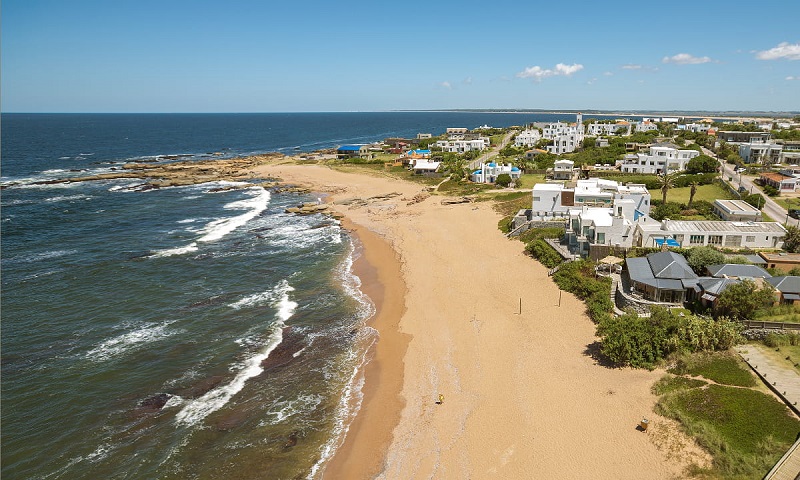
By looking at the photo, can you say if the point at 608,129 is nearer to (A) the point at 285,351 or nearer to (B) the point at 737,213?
(B) the point at 737,213

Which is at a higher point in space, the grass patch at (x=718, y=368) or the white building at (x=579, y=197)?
the white building at (x=579, y=197)

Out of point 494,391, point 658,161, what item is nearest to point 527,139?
point 658,161

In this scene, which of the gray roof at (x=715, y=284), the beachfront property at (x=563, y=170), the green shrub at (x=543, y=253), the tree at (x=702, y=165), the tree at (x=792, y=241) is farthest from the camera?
the beachfront property at (x=563, y=170)

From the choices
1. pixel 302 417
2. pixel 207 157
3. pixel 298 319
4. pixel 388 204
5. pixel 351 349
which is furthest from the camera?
pixel 207 157

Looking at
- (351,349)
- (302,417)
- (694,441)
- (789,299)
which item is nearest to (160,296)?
(351,349)

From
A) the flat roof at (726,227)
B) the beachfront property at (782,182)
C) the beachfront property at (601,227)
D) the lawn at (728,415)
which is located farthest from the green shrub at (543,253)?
the beachfront property at (782,182)

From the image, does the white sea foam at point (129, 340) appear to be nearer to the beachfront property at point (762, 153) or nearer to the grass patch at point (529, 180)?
the grass patch at point (529, 180)

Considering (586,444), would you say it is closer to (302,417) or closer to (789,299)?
(302,417)
